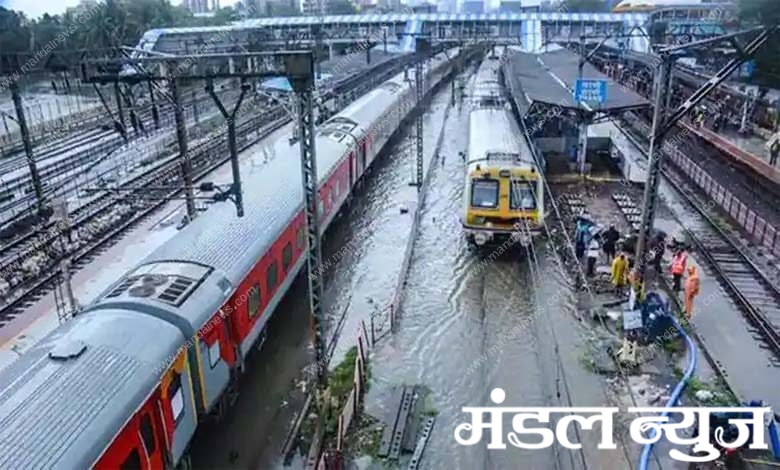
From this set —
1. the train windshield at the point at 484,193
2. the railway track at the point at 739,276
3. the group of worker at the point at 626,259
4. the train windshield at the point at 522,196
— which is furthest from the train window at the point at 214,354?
the railway track at the point at 739,276

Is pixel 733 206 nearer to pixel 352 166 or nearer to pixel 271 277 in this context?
pixel 352 166

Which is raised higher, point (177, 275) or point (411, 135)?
point (177, 275)

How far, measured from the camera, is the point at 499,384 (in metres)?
12.3

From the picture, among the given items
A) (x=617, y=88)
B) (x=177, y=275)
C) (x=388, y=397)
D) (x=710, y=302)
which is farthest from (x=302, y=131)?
(x=617, y=88)

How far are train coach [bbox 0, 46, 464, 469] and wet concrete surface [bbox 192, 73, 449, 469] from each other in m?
0.56

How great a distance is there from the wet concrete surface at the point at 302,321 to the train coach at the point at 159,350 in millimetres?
556

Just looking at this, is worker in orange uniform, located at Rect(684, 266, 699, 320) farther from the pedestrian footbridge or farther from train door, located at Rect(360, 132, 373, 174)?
the pedestrian footbridge

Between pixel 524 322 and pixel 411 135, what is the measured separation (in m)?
23.1

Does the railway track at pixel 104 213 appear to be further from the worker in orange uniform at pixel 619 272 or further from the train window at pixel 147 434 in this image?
the worker in orange uniform at pixel 619 272

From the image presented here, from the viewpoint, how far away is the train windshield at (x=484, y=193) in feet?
59.4

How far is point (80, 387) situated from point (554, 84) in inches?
1119

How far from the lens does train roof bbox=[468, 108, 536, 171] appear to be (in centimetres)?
1934

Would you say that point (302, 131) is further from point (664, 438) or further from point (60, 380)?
point (664, 438)

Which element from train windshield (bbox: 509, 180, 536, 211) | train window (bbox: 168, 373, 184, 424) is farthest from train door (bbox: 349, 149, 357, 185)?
train window (bbox: 168, 373, 184, 424)
